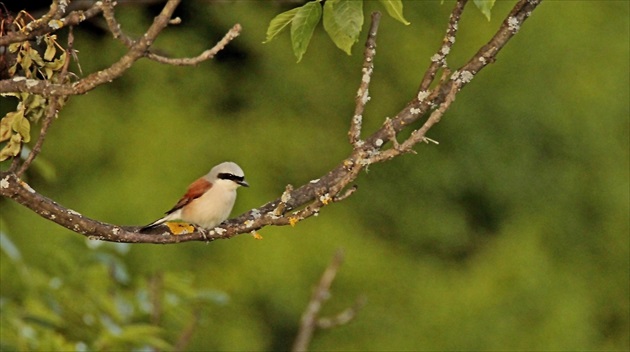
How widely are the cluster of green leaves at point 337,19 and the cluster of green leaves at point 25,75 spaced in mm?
425

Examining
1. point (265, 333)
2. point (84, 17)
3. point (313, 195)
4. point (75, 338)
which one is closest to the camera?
Answer: point (84, 17)

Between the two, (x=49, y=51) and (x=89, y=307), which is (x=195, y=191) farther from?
(x=49, y=51)

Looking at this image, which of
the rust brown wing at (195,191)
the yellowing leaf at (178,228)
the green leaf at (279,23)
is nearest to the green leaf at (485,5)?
the green leaf at (279,23)

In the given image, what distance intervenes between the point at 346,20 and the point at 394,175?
6806 millimetres

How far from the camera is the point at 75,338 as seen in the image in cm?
445

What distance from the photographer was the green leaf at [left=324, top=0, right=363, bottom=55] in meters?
2.26

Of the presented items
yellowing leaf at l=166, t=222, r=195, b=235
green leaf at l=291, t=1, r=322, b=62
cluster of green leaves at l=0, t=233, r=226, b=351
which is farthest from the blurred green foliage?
green leaf at l=291, t=1, r=322, b=62

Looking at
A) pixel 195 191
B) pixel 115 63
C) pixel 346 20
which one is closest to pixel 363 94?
pixel 346 20

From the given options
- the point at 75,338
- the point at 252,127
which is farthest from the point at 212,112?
the point at 75,338

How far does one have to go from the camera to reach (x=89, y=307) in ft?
14.0

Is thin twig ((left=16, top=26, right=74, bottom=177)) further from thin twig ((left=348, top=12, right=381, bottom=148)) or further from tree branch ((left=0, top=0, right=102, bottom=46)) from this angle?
thin twig ((left=348, top=12, right=381, bottom=148))

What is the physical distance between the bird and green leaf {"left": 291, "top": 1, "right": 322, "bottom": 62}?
97cm

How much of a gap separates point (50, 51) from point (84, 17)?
0.30 m

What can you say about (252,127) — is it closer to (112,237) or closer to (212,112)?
(212,112)
